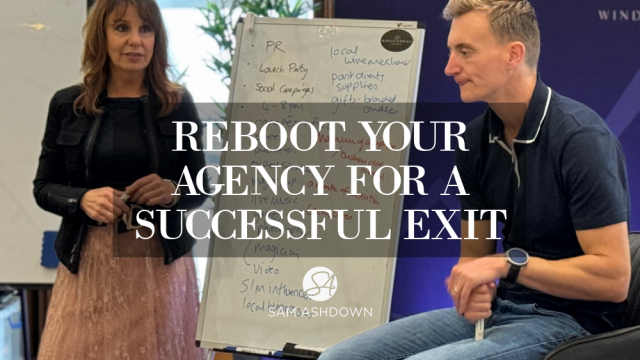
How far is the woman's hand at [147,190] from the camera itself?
7.05 feet

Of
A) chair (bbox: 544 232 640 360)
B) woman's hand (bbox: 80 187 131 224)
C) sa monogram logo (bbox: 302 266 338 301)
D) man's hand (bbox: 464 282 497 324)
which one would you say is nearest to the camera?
chair (bbox: 544 232 640 360)

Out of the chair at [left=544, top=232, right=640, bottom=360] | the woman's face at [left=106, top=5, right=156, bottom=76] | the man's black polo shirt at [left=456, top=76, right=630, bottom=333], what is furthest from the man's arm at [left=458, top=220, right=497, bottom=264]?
the woman's face at [left=106, top=5, right=156, bottom=76]

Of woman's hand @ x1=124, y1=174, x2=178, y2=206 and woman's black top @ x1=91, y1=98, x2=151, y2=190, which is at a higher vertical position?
woman's black top @ x1=91, y1=98, x2=151, y2=190

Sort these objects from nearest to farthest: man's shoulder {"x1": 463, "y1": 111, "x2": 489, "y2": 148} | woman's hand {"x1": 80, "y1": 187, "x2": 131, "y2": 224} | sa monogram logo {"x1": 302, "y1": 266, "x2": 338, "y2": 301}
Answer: man's shoulder {"x1": 463, "y1": 111, "x2": 489, "y2": 148} → woman's hand {"x1": 80, "y1": 187, "x2": 131, "y2": 224} → sa monogram logo {"x1": 302, "y1": 266, "x2": 338, "y2": 301}

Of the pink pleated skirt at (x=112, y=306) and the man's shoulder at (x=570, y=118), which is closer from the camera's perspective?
the man's shoulder at (x=570, y=118)

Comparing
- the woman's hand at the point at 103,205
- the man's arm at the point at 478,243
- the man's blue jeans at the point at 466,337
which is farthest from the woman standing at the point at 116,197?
the man's arm at the point at 478,243

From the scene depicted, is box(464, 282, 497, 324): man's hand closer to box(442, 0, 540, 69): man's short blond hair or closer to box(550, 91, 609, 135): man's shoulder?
box(550, 91, 609, 135): man's shoulder

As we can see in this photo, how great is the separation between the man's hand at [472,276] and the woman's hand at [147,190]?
1007mm

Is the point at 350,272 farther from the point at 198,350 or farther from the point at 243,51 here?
the point at 243,51

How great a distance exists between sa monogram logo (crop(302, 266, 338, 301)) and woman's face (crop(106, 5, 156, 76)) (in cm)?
89

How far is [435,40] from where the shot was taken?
3.10 metres

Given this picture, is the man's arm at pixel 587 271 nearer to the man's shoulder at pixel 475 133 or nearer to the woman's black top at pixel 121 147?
the man's shoulder at pixel 475 133

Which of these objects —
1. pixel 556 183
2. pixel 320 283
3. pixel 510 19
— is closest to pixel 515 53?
pixel 510 19

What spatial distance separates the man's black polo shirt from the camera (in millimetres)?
1507
